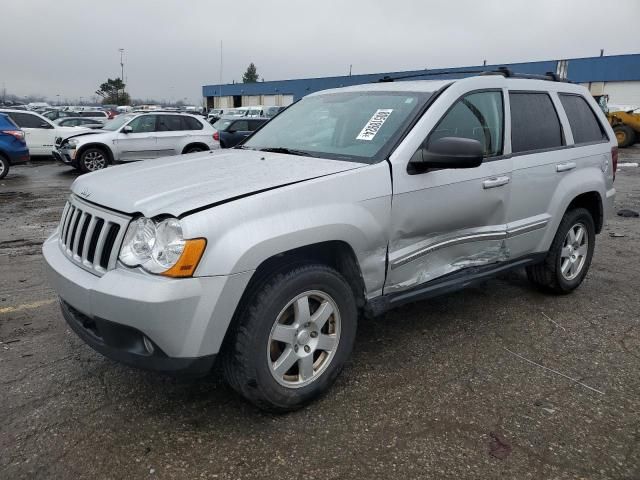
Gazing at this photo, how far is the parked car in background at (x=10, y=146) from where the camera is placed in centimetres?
1176

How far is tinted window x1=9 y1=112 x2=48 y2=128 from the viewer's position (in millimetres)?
15648

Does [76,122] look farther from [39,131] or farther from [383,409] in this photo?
[383,409]

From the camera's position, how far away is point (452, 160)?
9.94 feet

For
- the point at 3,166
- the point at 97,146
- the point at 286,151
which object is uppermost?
the point at 286,151

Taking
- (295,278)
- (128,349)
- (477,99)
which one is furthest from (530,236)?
(128,349)

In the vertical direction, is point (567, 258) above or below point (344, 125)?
below

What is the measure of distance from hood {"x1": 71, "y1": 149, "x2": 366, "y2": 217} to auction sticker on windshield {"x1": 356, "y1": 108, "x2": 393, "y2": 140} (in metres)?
0.34

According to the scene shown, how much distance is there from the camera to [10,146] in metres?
11.8

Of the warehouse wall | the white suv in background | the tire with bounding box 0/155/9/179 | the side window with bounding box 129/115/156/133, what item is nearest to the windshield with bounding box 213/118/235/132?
the white suv in background

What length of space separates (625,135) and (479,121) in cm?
2367

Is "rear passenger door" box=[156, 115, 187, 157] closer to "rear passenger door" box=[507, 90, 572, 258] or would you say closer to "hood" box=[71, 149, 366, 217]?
"hood" box=[71, 149, 366, 217]

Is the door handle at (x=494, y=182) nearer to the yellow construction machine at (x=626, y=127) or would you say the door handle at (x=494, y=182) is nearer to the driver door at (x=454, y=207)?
the driver door at (x=454, y=207)

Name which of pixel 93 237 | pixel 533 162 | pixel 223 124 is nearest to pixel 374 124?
pixel 533 162

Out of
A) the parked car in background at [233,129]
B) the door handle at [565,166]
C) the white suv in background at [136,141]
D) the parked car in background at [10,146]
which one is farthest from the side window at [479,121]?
the parked car in background at [233,129]
